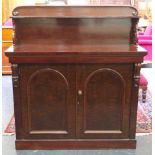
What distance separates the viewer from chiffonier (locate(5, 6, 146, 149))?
2.42 metres

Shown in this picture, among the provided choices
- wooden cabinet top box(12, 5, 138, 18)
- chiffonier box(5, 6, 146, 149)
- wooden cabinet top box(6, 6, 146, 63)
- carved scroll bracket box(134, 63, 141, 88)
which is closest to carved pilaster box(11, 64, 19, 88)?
chiffonier box(5, 6, 146, 149)

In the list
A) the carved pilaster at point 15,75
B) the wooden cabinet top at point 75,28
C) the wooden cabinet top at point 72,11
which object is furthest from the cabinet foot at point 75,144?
the wooden cabinet top at point 72,11

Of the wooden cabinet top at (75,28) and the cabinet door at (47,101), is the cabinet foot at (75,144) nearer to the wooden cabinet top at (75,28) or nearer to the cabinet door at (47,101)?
the cabinet door at (47,101)

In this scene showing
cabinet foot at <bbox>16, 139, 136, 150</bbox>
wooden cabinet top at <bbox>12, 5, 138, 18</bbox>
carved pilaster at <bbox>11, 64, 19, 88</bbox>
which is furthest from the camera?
cabinet foot at <bbox>16, 139, 136, 150</bbox>

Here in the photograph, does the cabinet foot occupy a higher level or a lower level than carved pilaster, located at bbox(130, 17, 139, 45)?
lower

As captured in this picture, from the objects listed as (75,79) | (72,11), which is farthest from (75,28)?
(75,79)

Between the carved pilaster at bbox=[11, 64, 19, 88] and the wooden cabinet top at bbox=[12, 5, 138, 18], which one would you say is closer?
the carved pilaster at bbox=[11, 64, 19, 88]

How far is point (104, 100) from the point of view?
8.27 ft

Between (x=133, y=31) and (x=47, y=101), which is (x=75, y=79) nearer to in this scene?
(x=47, y=101)

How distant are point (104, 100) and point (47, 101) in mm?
527

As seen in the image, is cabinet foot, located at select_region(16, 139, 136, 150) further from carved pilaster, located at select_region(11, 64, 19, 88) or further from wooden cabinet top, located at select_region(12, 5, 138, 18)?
wooden cabinet top, located at select_region(12, 5, 138, 18)

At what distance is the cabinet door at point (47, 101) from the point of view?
2436mm

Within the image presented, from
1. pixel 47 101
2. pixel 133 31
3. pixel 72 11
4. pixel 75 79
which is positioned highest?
pixel 72 11

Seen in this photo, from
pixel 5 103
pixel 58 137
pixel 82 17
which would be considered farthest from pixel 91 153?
pixel 5 103
